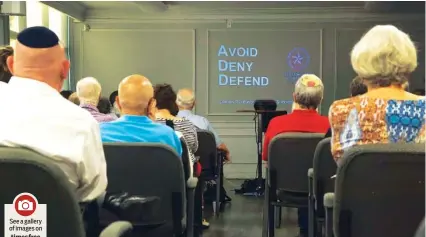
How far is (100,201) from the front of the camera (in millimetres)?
1908

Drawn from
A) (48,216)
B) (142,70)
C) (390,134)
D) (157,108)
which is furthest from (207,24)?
(48,216)

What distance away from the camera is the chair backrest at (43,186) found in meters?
1.35

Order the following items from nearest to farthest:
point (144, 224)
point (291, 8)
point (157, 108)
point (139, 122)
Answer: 1. point (144, 224)
2. point (139, 122)
3. point (157, 108)
4. point (291, 8)

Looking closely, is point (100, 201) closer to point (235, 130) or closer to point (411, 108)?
point (411, 108)

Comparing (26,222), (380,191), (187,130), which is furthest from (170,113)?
(26,222)

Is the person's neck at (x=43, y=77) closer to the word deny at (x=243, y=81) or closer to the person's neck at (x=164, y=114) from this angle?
the person's neck at (x=164, y=114)

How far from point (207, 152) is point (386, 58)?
2.88 meters

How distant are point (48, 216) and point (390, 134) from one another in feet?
3.84

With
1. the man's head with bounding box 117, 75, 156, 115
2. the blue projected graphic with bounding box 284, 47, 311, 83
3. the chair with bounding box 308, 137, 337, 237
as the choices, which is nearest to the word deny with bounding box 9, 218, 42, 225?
the man's head with bounding box 117, 75, 156, 115

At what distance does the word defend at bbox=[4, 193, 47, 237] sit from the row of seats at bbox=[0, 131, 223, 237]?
0.5 inches

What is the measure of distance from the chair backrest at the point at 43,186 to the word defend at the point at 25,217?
0.03 feet

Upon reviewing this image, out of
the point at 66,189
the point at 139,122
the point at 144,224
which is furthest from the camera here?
the point at 139,122

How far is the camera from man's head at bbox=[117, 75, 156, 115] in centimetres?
271

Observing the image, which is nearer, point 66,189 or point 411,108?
point 66,189
